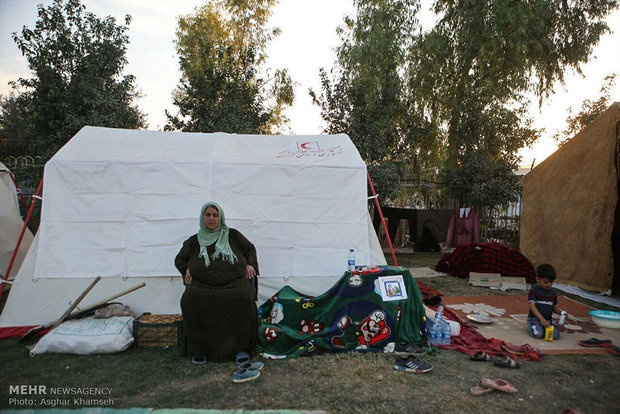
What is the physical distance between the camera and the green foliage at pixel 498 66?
30.2ft

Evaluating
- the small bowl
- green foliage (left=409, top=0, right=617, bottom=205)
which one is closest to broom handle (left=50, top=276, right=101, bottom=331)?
the small bowl

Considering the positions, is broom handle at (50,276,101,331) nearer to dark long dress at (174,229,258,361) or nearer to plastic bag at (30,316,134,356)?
plastic bag at (30,316,134,356)

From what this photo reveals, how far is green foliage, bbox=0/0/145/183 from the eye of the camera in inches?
281

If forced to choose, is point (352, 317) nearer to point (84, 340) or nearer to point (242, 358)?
point (242, 358)

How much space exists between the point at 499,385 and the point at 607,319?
205cm

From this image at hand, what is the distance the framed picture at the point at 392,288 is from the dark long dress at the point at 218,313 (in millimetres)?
1159

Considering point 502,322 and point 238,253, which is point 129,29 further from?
point 502,322

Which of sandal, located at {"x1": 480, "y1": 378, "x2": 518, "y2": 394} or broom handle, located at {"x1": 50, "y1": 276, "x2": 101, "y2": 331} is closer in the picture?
sandal, located at {"x1": 480, "y1": 378, "x2": 518, "y2": 394}

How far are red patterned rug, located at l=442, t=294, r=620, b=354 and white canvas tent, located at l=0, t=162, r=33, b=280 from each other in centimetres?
619

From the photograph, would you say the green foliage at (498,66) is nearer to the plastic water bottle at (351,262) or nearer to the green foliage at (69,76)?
the plastic water bottle at (351,262)

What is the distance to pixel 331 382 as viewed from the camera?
8.84 feet

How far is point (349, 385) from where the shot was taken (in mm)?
2646

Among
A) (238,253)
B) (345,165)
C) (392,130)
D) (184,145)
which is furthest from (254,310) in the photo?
(392,130)

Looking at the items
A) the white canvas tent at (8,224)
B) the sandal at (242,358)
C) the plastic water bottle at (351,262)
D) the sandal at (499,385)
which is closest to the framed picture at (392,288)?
the plastic water bottle at (351,262)
